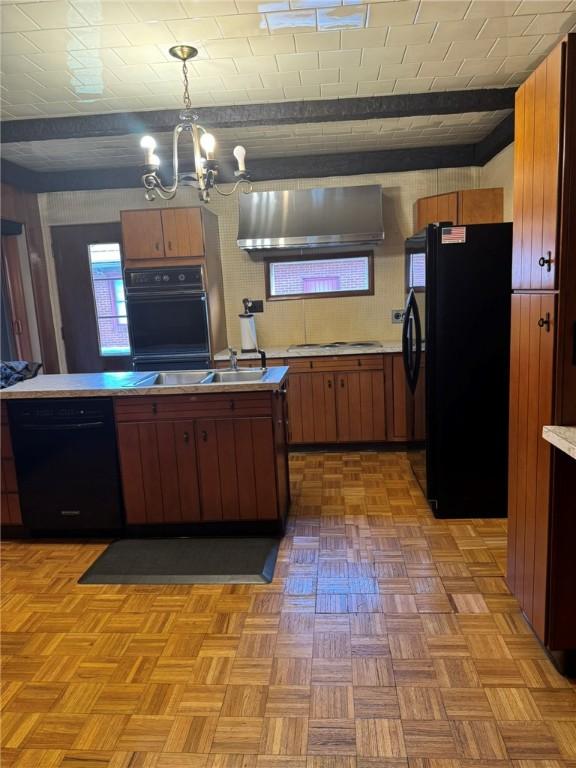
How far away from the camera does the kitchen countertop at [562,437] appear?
152 cm

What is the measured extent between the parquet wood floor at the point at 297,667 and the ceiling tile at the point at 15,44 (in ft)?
8.61

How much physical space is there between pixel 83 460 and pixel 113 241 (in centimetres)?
272

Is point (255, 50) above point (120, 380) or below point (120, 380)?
above

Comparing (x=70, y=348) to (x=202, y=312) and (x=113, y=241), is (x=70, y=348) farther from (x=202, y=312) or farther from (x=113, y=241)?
(x=202, y=312)

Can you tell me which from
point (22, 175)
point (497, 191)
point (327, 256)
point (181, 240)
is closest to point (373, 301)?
point (327, 256)

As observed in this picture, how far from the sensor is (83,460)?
2900 mm

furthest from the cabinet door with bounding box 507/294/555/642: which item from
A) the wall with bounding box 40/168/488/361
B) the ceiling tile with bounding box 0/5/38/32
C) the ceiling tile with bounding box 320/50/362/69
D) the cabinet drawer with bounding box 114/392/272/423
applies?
the wall with bounding box 40/168/488/361

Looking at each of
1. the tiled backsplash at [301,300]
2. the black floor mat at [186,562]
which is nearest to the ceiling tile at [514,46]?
the tiled backsplash at [301,300]

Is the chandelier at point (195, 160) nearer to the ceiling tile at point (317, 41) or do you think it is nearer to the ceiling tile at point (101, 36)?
the ceiling tile at point (101, 36)

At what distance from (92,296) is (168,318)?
1137 mm

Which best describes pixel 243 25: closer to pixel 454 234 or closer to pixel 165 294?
pixel 454 234

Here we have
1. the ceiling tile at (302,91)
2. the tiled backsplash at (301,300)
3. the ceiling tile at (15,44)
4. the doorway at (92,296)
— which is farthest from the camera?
the doorway at (92,296)

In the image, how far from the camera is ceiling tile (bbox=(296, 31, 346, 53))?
8.07ft

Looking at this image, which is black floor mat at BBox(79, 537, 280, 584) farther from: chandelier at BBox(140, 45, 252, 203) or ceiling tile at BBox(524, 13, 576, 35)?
ceiling tile at BBox(524, 13, 576, 35)
